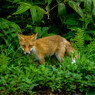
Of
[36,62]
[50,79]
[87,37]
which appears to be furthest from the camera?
[87,37]

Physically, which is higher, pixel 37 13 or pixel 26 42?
pixel 37 13

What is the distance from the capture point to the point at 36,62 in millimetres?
7145

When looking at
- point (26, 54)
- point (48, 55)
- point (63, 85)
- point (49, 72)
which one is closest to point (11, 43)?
point (26, 54)

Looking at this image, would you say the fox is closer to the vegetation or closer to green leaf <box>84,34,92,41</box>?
the vegetation

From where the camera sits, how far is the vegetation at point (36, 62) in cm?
535

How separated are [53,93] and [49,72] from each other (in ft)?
1.69

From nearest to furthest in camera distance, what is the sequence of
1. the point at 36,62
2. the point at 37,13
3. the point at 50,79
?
the point at 50,79 < the point at 37,13 < the point at 36,62

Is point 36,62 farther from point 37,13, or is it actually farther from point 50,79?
point 50,79

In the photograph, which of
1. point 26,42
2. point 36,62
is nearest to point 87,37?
point 36,62

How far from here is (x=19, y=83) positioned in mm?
5273

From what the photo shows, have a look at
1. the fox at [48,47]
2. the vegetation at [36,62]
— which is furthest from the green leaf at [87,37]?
the fox at [48,47]

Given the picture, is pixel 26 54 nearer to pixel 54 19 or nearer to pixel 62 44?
pixel 62 44

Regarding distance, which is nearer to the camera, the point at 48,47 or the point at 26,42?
the point at 26,42

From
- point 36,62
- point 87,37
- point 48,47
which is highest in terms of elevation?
point 87,37
